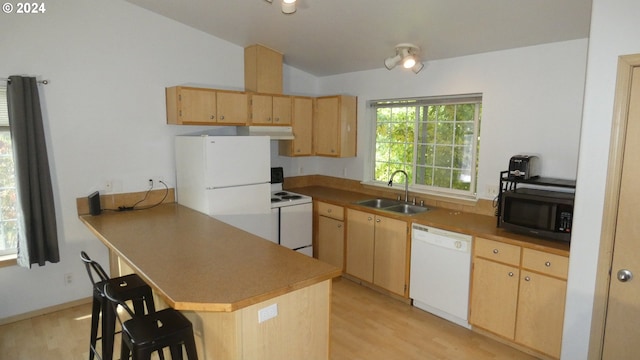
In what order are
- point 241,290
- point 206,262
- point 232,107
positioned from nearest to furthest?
point 241,290 < point 206,262 < point 232,107

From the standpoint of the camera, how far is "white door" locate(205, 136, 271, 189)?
11.2 ft

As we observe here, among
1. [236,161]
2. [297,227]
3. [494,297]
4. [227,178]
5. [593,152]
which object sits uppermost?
[593,152]

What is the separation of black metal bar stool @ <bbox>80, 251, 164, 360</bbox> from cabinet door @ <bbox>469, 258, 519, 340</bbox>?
2.29m

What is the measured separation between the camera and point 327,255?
14.0 feet

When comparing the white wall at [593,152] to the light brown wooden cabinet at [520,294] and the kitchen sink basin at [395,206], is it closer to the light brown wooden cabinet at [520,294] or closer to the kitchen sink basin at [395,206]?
the light brown wooden cabinet at [520,294]

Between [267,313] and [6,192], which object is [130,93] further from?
[267,313]

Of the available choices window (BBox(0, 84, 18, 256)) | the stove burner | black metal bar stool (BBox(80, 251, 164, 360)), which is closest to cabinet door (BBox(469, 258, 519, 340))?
the stove burner

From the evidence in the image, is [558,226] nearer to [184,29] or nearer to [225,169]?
[225,169]

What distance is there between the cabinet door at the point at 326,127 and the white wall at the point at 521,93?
2.58 feet

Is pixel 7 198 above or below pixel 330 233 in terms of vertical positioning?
above

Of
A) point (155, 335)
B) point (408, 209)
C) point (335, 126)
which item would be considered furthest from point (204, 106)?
point (155, 335)

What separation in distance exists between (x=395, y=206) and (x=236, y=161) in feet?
5.47

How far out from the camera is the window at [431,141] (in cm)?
362

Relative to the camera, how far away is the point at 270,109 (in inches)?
163
